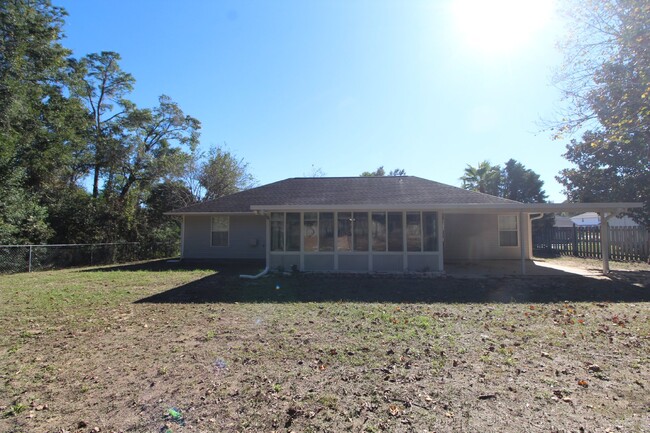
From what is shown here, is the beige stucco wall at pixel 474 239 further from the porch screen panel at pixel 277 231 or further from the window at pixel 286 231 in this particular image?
the porch screen panel at pixel 277 231

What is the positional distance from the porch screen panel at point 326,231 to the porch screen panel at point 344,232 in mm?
221

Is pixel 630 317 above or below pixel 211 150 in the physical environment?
below

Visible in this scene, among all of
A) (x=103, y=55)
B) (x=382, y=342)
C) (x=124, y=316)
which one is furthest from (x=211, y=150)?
(x=382, y=342)

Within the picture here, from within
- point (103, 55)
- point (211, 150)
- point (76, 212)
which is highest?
point (103, 55)

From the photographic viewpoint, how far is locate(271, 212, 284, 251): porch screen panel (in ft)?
41.8

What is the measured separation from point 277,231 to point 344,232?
2.25m

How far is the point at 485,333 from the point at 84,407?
5047mm

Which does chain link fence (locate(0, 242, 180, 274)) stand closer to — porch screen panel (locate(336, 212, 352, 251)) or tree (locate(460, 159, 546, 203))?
porch screen panel (locate(336, 212, 352, 251))

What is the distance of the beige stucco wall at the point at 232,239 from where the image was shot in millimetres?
16375

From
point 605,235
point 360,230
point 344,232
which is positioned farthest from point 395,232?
point 605,235

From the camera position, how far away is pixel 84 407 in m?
3.41

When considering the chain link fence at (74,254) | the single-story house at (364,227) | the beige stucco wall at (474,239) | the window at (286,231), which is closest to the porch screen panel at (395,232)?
the single-story house at (364,227)

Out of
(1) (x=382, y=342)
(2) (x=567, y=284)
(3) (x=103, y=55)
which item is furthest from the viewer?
(3) (x=103, y=55)

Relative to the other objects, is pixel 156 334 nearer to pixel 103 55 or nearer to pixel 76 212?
pixel 76 212
